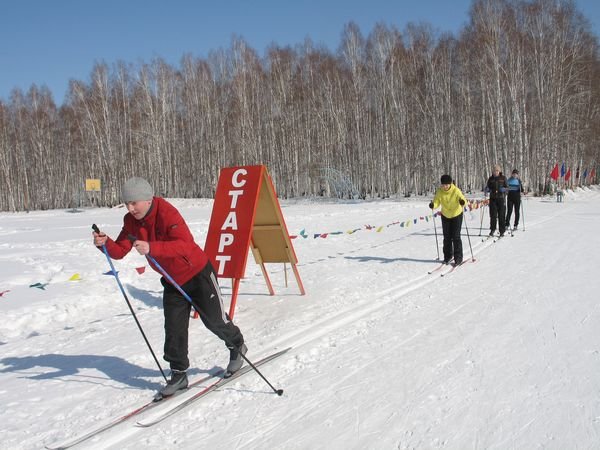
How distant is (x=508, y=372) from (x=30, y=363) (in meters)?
4.72

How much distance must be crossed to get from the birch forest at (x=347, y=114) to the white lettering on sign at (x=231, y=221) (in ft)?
89.9

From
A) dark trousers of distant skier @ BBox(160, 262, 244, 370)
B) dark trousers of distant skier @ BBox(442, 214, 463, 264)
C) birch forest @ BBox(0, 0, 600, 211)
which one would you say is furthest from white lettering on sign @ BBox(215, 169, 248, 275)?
birch forest @ BBox(0, 0, 600, 211)

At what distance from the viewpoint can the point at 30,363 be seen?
4965mm

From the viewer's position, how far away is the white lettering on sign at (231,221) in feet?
19.8

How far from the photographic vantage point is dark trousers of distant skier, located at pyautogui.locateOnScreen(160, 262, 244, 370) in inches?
151

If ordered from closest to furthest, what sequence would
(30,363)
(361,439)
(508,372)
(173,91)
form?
1. (361,439)
2. (508,372)
3. (30,363)
4. (173,91)

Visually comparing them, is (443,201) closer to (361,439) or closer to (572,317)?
(572,317)

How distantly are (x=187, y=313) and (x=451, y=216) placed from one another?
6.46 m

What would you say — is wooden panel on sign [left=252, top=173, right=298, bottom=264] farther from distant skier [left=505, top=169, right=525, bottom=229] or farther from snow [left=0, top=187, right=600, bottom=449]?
distant skier [left=505, top=169, right=525, bottom=229]

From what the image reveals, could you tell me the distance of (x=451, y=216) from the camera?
903 centimetres

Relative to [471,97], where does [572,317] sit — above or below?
below

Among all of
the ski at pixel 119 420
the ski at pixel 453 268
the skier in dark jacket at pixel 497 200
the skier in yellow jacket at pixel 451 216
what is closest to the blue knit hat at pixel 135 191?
the ski at pixel 119 420

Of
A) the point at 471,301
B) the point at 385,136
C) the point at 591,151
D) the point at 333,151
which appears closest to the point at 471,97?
the point at 385,136

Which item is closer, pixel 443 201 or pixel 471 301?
pixel 471 301
